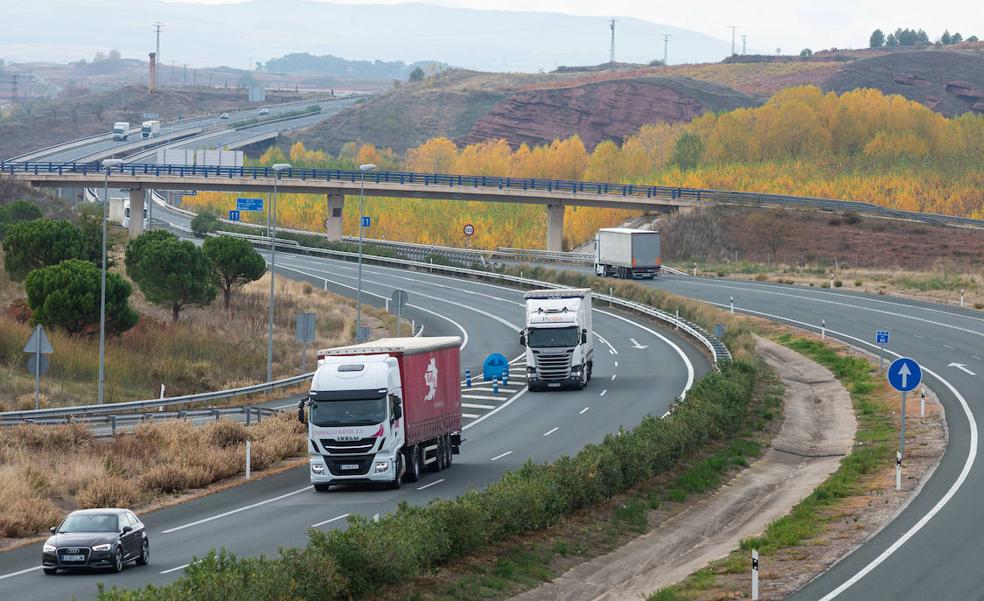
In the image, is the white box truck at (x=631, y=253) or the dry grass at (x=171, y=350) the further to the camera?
the white box truck at (x=631, y=253)

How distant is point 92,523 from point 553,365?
3041 cm

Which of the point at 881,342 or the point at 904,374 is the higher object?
the point at 904,374

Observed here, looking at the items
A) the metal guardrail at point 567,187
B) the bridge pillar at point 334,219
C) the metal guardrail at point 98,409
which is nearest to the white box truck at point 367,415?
the metal guardrail at point 98,409

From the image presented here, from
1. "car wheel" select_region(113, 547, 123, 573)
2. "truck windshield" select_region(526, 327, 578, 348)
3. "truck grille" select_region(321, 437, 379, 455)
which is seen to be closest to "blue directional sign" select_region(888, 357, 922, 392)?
"truck grille" select_region(321, 437, 379, 455)

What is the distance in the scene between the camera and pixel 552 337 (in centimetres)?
5309

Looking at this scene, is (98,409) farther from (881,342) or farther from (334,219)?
(334,219)

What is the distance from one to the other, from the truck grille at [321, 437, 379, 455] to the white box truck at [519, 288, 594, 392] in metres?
19.9

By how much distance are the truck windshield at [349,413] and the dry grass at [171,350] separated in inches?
714

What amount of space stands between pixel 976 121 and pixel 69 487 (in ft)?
502

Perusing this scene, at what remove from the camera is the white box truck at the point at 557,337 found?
173ft

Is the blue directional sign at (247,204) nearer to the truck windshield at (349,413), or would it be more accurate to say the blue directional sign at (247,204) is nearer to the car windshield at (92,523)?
the truck windshield at (349,413)

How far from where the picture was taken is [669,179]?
159m

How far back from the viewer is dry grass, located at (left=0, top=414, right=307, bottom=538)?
3081cm

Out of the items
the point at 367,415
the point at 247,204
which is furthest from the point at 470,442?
the point at 247,204
